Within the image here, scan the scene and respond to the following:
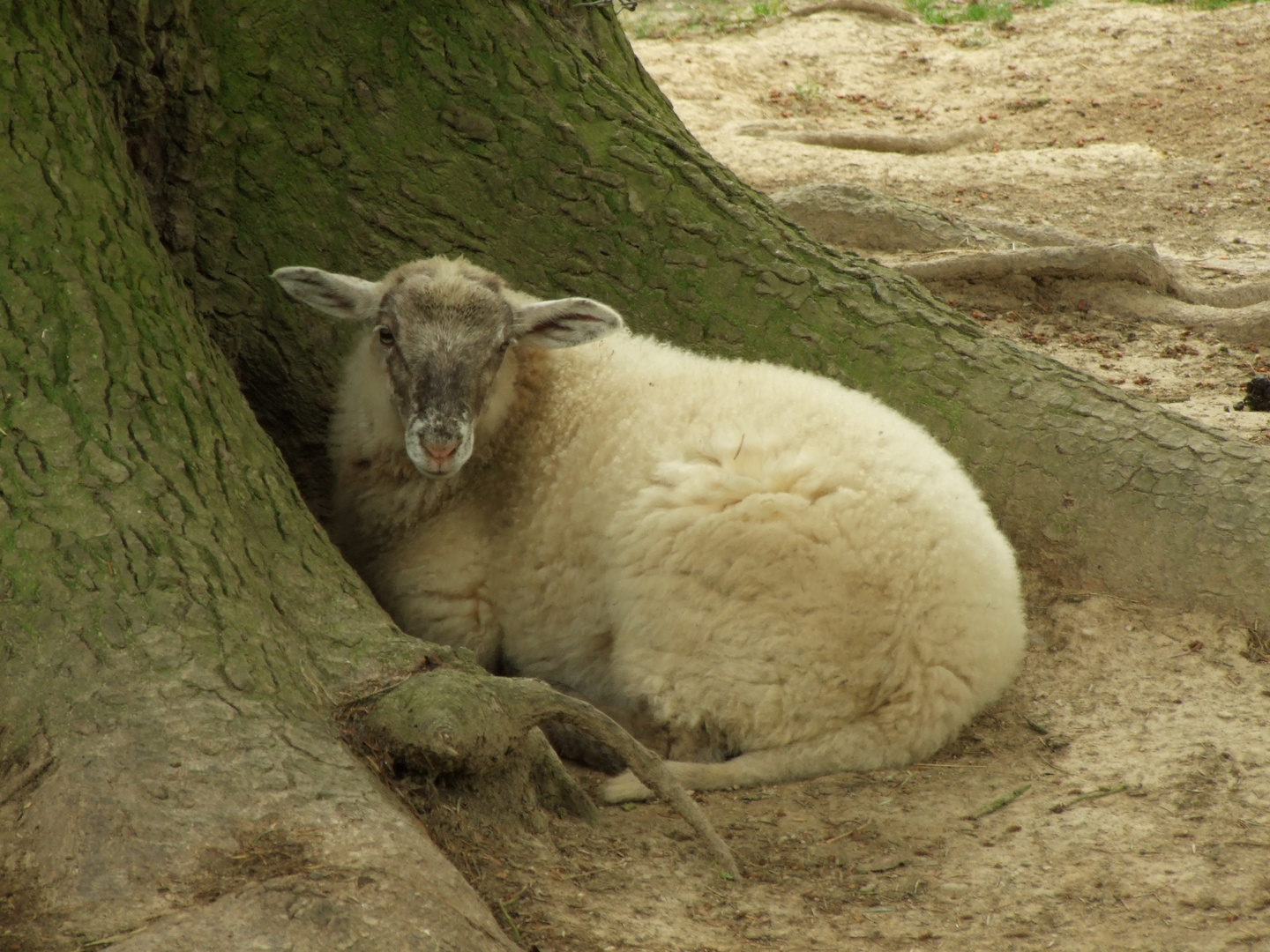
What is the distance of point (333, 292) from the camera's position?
4301 mm

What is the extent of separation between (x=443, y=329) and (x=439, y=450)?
0.45m

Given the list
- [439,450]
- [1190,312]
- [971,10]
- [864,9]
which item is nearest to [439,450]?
[439,450]

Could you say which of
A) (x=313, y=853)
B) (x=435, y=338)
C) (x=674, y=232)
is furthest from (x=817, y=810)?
(x=674, y=232)

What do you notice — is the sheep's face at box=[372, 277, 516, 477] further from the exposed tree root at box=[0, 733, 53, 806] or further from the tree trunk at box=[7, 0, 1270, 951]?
the exposed tree root at box=[0, 733, 53, 806]

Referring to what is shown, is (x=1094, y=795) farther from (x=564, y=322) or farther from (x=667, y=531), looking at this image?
(x=564, y=322)

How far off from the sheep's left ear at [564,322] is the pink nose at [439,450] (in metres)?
0.56

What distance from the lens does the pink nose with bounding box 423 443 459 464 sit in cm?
400

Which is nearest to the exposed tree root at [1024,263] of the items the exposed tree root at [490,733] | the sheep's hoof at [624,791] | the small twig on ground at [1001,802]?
the small twig on ground at [1001,802]

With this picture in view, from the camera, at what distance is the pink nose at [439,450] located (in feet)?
13.1

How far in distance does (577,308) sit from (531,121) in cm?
92

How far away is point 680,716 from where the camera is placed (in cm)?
394

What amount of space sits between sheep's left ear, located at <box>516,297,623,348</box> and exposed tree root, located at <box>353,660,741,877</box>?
4.72ft

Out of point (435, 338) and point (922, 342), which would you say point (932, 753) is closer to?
point (922, 342)

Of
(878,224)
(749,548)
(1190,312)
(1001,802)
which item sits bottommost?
(1001,802)
